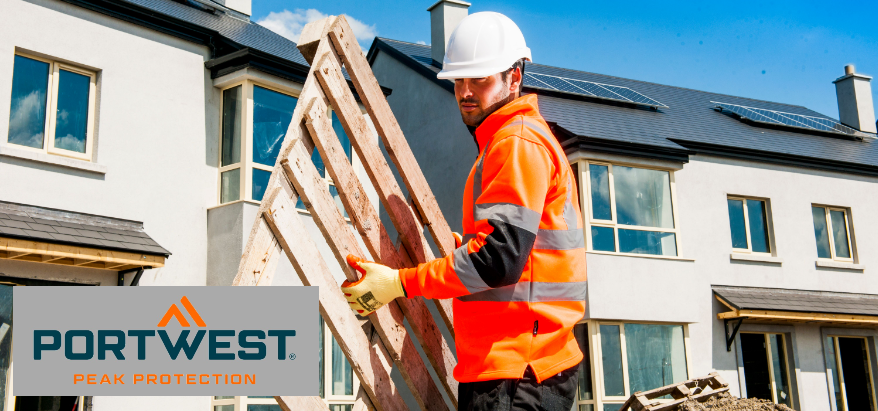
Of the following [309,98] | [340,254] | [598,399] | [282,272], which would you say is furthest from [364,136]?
[598,399]

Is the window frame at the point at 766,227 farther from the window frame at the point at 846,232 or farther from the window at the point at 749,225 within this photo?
the window frame at the point at 846,232

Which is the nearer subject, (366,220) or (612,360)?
(366,220)

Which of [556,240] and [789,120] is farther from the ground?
[789,120]

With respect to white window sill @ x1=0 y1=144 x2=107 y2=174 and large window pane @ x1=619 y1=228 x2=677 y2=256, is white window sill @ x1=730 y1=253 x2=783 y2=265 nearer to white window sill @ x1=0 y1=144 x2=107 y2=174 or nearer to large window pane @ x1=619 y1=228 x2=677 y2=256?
large window pane @ x1=619 y1=228 x2=677 y2=256

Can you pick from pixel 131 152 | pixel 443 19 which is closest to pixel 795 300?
pixel 443 19

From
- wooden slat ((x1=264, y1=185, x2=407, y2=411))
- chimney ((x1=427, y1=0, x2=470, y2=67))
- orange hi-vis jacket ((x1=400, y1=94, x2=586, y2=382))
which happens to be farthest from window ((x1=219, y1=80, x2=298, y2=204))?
orange hi-vis jacket ((x1=400, y1=94, x2=586, y2=382))

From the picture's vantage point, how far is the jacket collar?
9.77ft

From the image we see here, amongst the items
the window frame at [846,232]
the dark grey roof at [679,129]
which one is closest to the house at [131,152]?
the dark grey roof at [679,129]

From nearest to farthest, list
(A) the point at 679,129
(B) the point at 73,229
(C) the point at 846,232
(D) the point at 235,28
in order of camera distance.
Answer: (B) the point at 73,229
(D) the point at 235,28
(A) the point at 679,129
(C) the point at 846,232

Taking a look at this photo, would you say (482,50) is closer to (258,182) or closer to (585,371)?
(258,182)

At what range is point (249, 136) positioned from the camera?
11.8 m

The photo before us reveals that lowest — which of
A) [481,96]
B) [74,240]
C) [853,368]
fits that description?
[853,368]

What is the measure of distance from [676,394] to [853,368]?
8433 millimetres

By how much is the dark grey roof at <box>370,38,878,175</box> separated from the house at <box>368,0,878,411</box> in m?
0.07
